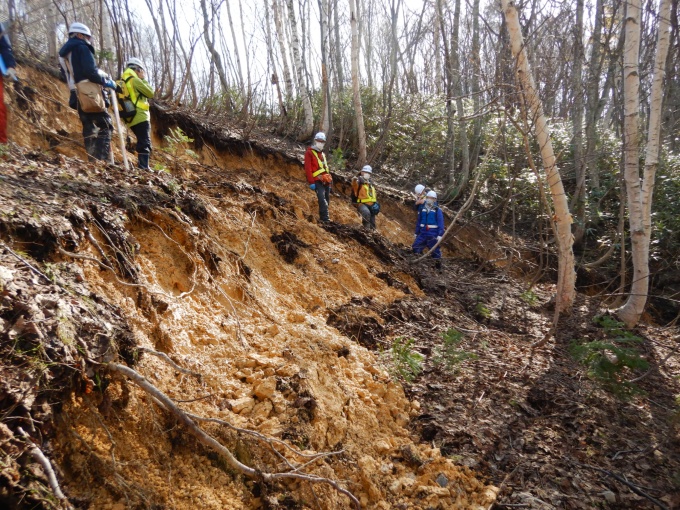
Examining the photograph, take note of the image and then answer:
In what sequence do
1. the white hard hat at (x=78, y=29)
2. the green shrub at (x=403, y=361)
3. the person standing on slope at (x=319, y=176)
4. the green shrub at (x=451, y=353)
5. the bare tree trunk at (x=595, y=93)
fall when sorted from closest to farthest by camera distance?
the green shrub at (x=403, y=361) < the green shrub at (x=451, y=353) < the white hard hat at (x=78, y=29) < the person standing on slope at (x=319, y=176) < the bare tree trunk at (x=595, y=93)

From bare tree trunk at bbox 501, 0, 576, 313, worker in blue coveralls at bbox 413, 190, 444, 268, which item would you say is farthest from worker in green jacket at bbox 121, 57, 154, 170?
worker in blue coveralls at bbox 413, 190, 444, 268

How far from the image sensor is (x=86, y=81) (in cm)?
474

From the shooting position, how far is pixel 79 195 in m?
3.40

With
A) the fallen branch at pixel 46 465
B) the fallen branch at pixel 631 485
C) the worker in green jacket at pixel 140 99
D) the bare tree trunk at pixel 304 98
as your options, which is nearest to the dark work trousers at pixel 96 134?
the worker in green jacket at pixel 140 99

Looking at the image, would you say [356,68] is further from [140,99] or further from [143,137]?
[143,137]

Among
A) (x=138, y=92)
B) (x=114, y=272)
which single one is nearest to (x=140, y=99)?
(x=138, y=92)

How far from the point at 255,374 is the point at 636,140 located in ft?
21.0

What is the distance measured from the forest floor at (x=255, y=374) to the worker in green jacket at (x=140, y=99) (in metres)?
0.87

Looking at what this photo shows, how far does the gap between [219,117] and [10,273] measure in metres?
8.45

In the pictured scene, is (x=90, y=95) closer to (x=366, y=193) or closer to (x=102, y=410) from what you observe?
(x=102, y=410)

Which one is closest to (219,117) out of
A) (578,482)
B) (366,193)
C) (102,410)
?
(366,193)

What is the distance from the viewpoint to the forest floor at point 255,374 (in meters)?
2.05

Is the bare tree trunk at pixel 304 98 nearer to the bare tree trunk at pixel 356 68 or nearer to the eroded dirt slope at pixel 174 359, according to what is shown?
the bare tree trunk at pixel 356 68

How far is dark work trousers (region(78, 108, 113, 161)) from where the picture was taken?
4.98 m
